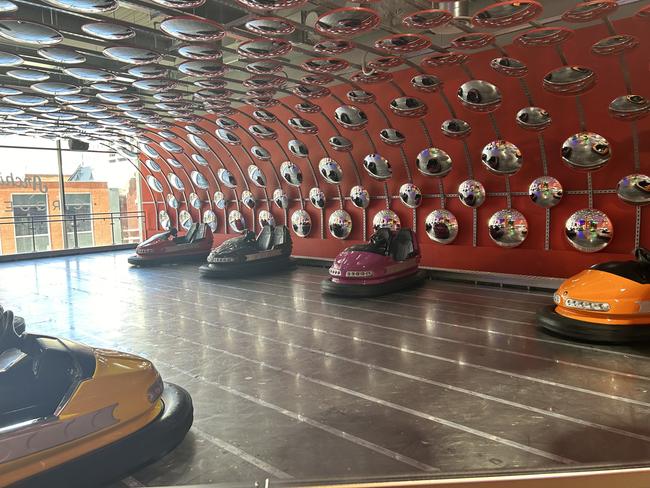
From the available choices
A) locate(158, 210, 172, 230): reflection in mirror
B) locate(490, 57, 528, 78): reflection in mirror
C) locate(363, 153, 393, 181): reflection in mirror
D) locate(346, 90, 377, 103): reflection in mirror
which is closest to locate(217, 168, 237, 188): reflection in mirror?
locate(158, 210, 172, 230): reflection in mirror

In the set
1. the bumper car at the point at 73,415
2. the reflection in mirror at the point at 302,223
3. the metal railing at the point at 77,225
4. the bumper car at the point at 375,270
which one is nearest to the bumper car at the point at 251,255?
the reflection in mirror at the point at 302,223

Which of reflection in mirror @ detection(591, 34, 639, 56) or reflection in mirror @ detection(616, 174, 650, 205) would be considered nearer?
reflection in mirror @ detection(591, 34, 639, 56)

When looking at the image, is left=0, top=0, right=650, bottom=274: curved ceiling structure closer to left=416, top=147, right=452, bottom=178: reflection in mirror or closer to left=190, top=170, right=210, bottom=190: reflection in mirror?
left=416, top=147, right=452, bottom=178: reflection in mirror

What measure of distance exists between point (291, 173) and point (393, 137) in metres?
2.38

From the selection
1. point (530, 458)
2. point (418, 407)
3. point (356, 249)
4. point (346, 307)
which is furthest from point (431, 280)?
point (530, 458)

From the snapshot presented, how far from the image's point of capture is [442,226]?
6543 mm

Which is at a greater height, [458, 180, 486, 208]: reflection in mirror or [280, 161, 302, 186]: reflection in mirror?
[280, 161, 302, 186]: reflection in mirror

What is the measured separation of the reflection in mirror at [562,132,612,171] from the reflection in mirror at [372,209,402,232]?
96.9 inches

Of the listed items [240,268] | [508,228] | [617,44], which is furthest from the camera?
[240,268]

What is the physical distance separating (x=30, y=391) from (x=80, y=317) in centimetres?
313

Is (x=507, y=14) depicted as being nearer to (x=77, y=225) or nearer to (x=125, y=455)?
(x=125, y=455)

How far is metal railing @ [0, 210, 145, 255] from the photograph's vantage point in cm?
1089

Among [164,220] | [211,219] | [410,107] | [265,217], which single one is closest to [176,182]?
[164,220]

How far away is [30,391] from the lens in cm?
189
